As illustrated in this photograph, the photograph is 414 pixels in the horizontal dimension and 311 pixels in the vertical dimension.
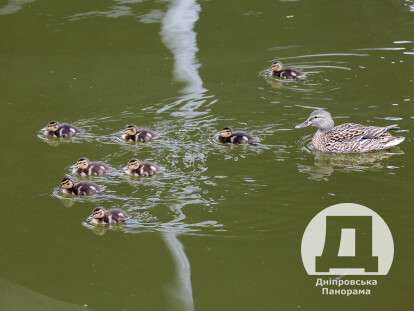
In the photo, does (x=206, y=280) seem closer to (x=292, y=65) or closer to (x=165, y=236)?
(x=165, y=236)

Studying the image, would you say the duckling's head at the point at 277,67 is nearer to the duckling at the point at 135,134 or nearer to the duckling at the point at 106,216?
the duckling at the point at 135,134

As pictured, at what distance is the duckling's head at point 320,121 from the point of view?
7.35 metres

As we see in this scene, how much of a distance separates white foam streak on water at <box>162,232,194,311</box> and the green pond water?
0.01 m

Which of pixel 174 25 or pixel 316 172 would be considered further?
pixel 174 25

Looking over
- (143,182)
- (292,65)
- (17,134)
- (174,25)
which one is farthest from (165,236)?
(174,25)

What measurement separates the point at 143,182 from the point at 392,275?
1.91 metres

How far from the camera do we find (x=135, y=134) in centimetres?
724

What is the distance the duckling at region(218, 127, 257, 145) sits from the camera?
713cm

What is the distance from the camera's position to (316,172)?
22.5 feet

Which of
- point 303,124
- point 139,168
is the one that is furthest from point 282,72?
point 139,168

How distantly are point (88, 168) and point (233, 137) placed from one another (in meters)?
1.09

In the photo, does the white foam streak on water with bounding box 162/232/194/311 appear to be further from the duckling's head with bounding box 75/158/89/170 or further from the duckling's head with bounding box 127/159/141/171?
the duckling's head with bounding box 75/158/89/170

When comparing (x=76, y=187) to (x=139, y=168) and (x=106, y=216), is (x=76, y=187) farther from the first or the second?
(x=106, y=216)

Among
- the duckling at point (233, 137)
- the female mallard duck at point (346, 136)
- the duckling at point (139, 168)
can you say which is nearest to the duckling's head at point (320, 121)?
the female mallard duck at point (346, 136)
